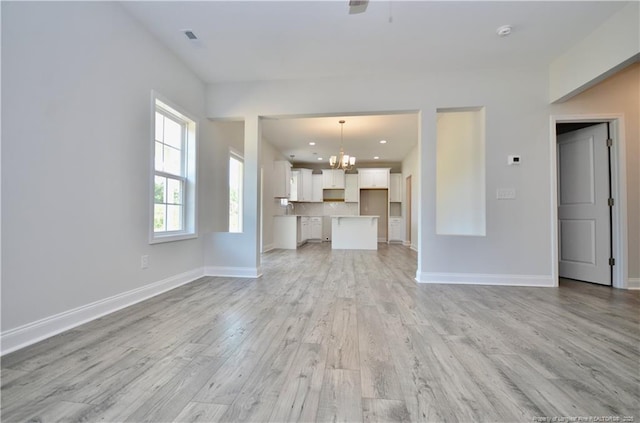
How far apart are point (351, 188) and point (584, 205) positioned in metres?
6.04

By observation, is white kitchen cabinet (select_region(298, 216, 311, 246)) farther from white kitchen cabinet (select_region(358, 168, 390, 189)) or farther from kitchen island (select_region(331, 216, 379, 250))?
white kitchen cabinet (select_region(358, 168, 390, 189))

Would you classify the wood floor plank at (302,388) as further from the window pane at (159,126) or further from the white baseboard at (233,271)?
the window pane at (159,126)

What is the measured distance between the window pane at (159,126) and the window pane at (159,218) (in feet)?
2.53

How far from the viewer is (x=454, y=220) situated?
4469 millimetres

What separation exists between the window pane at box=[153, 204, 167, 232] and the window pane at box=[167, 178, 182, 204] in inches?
5.9

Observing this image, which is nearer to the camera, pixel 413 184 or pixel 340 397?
pixel 340 397

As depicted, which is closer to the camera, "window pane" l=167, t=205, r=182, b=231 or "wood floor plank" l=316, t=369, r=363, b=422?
"wood floor plank" l=316, t=369, r=363, b=422

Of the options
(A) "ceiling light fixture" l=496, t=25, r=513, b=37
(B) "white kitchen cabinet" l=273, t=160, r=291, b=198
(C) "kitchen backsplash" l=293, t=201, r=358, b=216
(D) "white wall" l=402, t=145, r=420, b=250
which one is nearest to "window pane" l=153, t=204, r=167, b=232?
(A) "ceiling light fixture" l=496, t=25, r=513, b=37

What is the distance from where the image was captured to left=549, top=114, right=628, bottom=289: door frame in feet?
10.1

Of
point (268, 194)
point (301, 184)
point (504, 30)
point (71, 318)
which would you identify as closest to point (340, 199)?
point (301, 184)

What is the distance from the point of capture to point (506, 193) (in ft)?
10.6

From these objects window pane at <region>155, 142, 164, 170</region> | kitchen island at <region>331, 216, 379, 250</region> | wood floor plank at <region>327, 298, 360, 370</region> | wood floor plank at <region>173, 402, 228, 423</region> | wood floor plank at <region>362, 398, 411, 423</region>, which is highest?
window pane at <region>155, 142, 164, 170</region>

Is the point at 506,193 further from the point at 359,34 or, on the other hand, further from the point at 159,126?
the point at 159,126

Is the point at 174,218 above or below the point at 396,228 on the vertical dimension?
above
